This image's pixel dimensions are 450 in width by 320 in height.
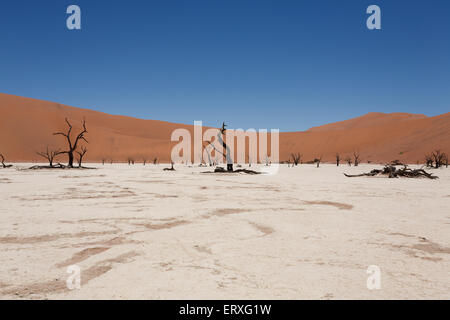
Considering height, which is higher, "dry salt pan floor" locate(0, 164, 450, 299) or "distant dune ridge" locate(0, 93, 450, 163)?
"distant dune ridge" locate(0, 93, 450, 163)

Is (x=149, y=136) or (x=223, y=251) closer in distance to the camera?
(x=223, y=251)

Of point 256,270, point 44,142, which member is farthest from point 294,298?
point 44,142

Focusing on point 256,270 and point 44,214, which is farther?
point 44,214

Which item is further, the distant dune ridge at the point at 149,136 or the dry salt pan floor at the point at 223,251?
the distant dune ridge at the point at 149,136

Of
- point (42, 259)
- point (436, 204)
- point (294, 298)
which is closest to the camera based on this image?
point (294, 298)

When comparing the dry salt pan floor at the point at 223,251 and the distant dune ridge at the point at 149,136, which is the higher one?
the distant dune ridge at the point at 149,136

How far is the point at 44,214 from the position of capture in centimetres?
613

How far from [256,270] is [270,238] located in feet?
4.57

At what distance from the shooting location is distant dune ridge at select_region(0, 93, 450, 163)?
210 ft

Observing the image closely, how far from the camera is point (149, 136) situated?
103 meters

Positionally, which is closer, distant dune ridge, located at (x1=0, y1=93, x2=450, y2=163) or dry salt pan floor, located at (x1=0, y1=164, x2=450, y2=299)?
dry salt pan floor, located at (x1=0, y1=164, x2=450, y2=299)

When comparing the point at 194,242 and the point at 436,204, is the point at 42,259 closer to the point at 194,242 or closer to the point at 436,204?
the point at 194,242

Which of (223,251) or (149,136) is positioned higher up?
(149,136)

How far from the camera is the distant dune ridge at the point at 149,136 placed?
64062 mm
